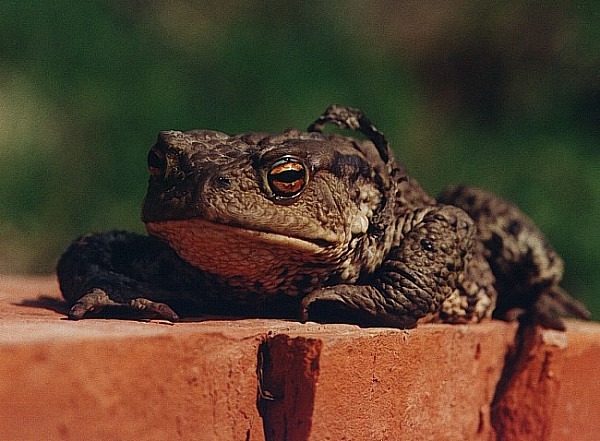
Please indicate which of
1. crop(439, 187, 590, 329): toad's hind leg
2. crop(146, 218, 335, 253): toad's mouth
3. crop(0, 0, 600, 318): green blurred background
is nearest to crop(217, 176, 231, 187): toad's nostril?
crop(146, 218, 335, 253): toad's mouth

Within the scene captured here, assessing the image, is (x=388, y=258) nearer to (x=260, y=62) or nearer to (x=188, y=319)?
(x=188, y=319)

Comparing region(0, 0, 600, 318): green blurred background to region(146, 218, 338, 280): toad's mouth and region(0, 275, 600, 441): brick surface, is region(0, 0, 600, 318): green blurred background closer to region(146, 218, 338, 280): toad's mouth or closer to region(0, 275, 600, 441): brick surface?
region(0, 275, 600, 441): brick surface

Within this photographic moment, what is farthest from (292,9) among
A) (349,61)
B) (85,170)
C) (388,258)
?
(388,258)

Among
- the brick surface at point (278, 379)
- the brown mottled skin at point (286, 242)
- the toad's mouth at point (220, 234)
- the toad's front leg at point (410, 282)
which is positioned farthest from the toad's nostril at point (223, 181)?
the toad's front leg at point (410, 282)

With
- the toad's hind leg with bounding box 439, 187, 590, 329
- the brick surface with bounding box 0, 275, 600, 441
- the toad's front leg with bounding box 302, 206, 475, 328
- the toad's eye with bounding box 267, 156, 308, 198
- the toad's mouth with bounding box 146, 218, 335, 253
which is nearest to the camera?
the brick surface with bounding box 0, 275, 600, 441

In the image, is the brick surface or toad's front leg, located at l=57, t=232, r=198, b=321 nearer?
the brick surface

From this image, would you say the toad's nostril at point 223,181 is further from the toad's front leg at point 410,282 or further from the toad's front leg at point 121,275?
the toad's front leg at point 410,282

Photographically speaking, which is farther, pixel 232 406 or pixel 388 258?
pixel 388 258
